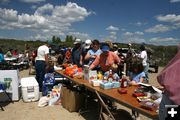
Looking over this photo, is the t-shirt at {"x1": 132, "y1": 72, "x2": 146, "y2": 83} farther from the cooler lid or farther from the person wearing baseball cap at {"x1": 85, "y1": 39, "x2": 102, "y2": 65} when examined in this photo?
the cooler lid

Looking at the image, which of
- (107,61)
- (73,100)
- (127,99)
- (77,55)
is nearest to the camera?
(127,99)

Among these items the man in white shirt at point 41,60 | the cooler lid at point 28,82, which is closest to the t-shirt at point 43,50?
the man in white shirt at point 41,60

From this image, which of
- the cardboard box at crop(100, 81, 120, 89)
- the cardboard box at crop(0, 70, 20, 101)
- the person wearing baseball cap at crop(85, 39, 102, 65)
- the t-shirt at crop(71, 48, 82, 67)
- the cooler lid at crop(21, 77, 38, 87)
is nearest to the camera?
the cardboard box at crop(100, 81, 120, 89)

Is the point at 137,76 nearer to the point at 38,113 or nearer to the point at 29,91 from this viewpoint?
the point at 38,113

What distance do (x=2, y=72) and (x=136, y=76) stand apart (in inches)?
159

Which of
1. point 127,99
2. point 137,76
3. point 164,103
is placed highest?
point 164,103

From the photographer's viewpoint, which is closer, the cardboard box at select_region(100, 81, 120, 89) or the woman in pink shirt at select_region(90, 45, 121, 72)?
the cardboard box at select_region(100, 81, 120, 89)

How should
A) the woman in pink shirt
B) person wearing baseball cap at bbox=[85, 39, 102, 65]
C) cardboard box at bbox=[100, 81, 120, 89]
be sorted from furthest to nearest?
person wearing baseball cap at bbox=[85, 39, 102, 65], the woman in pink shirt, cardboard box at bbox=[100, 81, 120, 89]

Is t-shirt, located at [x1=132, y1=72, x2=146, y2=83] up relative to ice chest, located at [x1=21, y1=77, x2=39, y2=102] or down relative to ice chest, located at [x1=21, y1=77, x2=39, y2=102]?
up

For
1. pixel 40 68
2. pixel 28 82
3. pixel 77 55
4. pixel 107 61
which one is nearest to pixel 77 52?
pixel 77 55

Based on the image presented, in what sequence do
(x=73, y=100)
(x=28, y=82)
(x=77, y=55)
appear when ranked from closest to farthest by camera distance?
(x=73, y=100)
(x=28, y=82)
(x=77, y=55)

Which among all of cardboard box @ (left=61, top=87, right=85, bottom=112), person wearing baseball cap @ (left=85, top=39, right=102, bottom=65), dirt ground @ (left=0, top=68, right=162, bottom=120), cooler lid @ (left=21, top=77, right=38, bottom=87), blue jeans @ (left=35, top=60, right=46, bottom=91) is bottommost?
dirt ground @ (left=0, top=68, right=162, bottom=120)

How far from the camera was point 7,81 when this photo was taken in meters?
7.63

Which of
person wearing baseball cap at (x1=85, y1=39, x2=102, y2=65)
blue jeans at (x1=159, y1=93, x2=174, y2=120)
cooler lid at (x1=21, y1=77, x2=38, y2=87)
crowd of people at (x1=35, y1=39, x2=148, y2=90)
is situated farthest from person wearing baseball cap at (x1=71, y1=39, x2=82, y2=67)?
blue jeans at (x1=159, y1=93, x2=174, y2=120)
